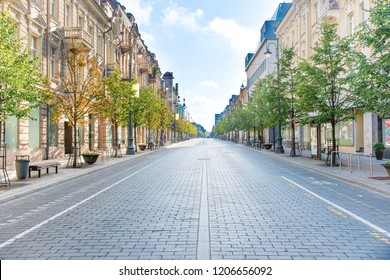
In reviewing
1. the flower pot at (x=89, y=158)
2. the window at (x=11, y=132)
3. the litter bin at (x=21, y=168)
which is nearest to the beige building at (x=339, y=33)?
the flower pot at (x=89, y=158)

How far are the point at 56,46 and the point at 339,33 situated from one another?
79.5 ft

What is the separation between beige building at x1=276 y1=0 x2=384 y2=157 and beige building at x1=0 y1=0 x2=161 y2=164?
17.1m

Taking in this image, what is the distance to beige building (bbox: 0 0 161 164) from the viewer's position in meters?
20.7

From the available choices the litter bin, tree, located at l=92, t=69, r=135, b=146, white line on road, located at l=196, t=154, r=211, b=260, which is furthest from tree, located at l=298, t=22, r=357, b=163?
the litter bin

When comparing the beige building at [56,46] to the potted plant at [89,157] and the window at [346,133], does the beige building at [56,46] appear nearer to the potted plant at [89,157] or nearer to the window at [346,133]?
the potted plant at [89,157]

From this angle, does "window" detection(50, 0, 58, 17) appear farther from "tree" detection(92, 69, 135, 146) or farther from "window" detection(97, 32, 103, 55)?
"window" detection(97, 32, 103, 55)

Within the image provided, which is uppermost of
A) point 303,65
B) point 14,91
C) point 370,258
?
point 303,65

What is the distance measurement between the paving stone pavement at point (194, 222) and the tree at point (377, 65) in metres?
3.03

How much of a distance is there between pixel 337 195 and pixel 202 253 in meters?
6.45

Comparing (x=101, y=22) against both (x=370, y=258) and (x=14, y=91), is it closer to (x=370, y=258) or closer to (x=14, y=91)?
(x=14, y=91)

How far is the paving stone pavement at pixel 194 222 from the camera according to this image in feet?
16.5

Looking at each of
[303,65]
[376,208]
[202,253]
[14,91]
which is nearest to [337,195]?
[376,208]

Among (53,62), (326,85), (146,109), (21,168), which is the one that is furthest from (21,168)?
(146,109)

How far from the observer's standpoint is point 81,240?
5621 millimetres
